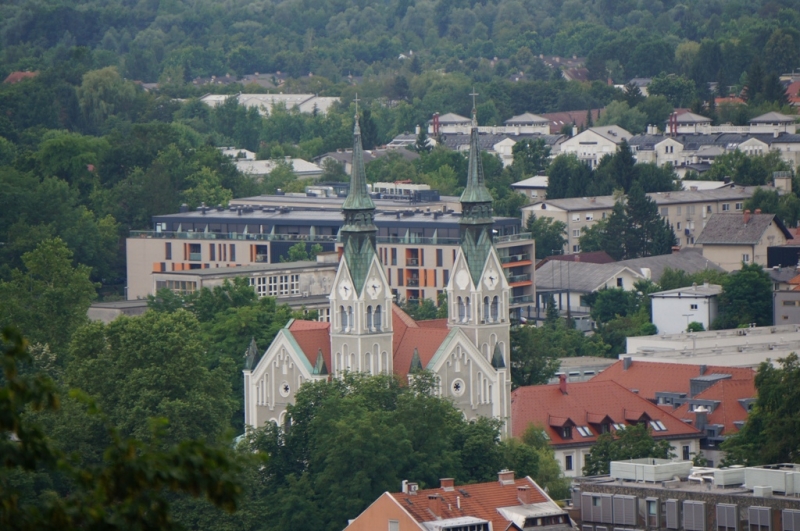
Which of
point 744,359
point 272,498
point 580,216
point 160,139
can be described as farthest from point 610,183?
point 272,498

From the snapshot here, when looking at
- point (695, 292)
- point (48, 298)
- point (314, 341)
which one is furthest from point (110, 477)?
point (695, 292)

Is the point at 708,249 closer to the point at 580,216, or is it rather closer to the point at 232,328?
the point at 580,216

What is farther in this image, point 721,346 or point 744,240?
point 744,240

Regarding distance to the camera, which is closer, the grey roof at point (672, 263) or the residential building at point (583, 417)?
the residential building at point (583, 417)

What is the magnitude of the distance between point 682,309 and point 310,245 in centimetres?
2198

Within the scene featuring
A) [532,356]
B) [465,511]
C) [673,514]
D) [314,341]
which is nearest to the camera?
[673,514]

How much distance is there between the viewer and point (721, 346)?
3824 inches

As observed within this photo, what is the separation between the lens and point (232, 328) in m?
92.2

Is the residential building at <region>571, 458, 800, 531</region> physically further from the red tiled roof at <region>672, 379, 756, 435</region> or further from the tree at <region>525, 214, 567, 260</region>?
the tree at <region>525, 214, 567, 260</region>

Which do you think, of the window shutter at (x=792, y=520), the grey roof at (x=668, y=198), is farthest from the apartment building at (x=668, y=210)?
the window shutter at (x=792, y=520)

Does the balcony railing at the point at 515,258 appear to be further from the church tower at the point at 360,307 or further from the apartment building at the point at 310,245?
the church tower at the point at 360,307

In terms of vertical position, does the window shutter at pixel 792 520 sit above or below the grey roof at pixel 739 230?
below

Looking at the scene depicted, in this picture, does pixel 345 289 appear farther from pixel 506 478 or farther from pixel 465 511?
pixel 465 511

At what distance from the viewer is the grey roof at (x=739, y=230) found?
133 m
